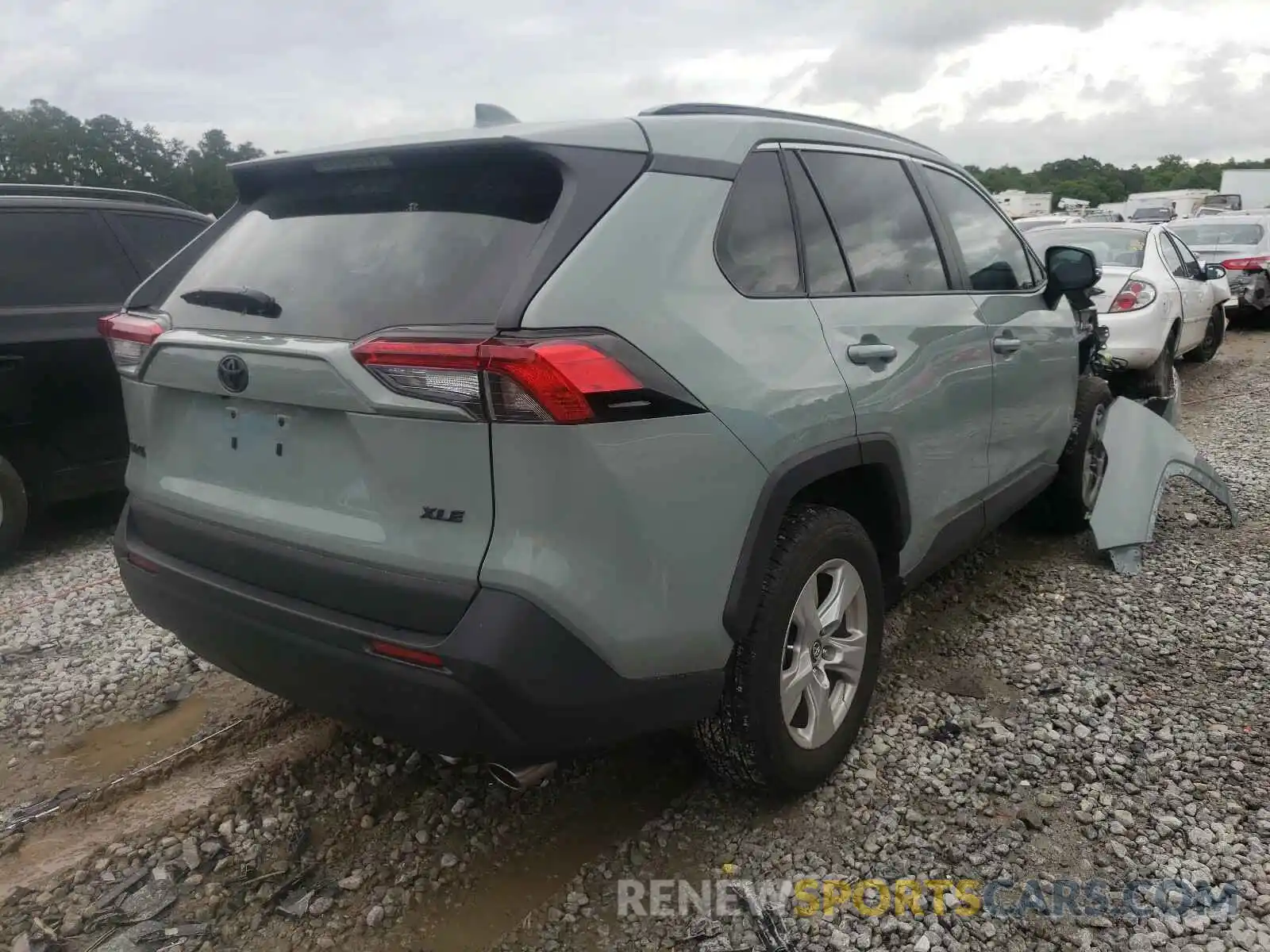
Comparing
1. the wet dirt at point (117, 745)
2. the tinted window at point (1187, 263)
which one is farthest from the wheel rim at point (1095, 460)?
the tinted window at point (1187, 263)

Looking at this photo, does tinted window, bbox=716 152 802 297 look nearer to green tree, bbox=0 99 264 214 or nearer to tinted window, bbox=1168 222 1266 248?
tinted window, bbox=1168 222 1266 248

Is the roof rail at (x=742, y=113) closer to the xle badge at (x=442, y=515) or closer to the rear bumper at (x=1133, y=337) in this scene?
the xle badge at (x=442, y=515)

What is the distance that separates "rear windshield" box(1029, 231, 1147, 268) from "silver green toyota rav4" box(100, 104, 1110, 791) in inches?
260

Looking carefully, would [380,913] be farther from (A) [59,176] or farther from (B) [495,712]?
(A) [59,176]

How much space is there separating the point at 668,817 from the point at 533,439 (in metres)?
1.34

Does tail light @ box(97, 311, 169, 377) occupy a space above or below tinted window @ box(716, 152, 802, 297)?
below

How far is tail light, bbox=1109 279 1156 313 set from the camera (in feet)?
24.8

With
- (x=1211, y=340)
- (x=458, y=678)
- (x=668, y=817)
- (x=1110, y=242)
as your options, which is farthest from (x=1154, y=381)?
(x=458, y=678)

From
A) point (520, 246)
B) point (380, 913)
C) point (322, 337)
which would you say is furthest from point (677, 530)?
point (380, 913)

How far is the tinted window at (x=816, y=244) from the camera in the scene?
2.59m

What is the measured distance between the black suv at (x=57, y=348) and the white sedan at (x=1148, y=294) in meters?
6.48

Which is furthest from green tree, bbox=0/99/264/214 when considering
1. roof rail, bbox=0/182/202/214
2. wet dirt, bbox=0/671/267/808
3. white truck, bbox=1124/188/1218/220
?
white truck, bbox=1124/188/1218/220

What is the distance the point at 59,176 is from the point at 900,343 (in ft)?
97.2

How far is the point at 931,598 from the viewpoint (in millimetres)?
4129
